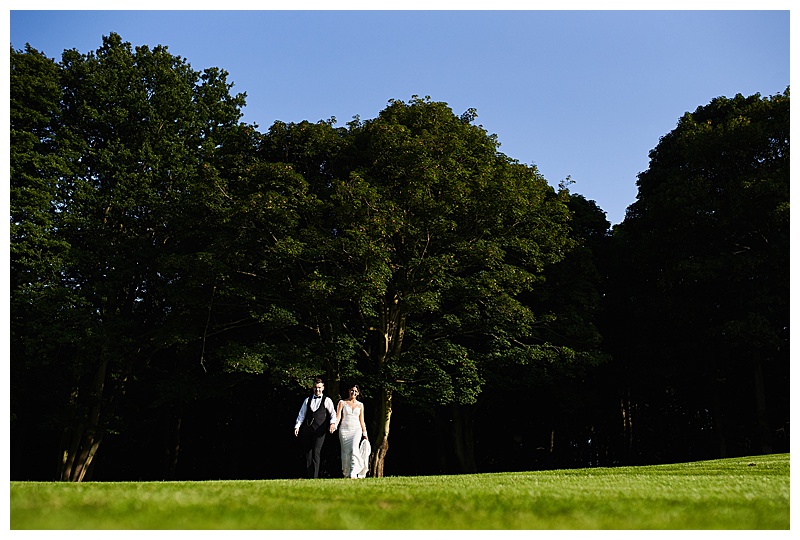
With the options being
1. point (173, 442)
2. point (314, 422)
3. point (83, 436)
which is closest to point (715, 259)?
point (314, 422)

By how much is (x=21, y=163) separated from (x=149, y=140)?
4.55 metres

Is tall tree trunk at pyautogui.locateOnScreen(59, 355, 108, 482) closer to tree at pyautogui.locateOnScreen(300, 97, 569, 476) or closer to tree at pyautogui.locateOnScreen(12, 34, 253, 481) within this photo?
tree at pyautogui.locateOnScreen(12, 34, 253, 481)

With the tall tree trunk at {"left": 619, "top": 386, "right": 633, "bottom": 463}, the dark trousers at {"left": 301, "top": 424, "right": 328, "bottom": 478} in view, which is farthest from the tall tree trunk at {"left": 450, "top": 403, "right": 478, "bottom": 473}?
the dark trousers at {"left": 301, "top": 424, "right": 328, "bottom": 478}

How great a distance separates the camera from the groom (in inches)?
589

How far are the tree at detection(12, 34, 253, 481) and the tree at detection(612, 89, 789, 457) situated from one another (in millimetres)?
16457

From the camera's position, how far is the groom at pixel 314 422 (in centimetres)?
1497

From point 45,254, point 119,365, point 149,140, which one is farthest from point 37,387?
point 149,140

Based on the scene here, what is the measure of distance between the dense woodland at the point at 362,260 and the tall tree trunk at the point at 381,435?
99 millimetres

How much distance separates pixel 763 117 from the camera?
91.3ft

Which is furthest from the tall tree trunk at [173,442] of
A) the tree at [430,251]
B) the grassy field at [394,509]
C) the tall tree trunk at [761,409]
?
the grassy field at [394,509]

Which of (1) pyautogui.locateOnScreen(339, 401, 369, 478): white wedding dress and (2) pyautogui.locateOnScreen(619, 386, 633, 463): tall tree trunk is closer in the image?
(1) pyautogui.locateOnScreen(339, 401, 369, 478): white wedding dress

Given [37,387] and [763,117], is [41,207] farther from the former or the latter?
[763,117]

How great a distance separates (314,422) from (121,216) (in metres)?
16.1

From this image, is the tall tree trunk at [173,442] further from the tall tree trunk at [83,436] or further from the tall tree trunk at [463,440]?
the tall tree trunk at [463,440]
